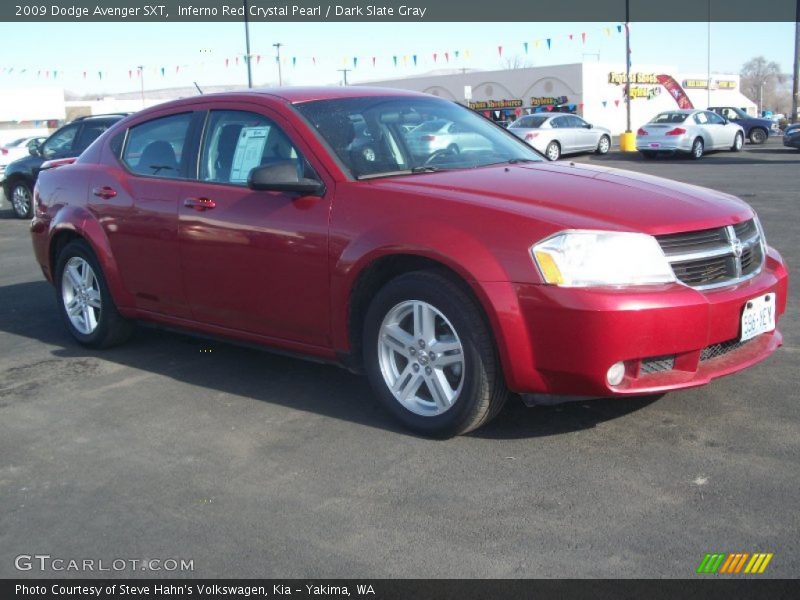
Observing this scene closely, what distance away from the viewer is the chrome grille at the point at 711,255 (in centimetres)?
395

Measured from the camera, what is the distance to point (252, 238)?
4.85 m

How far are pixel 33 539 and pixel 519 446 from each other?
6.87 feet

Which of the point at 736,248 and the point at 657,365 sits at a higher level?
the point at 736,248

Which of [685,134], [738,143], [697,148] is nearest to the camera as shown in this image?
[685,134]

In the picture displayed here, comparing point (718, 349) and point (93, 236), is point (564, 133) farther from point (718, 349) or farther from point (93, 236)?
point (718, 349)

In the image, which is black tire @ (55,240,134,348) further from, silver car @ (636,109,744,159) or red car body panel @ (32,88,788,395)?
silver car @ (636,109,744,159)

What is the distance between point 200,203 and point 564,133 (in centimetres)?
2552

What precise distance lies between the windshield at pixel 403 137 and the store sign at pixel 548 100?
46.0m

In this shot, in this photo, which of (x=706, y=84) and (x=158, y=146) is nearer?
(x=158, y=146)

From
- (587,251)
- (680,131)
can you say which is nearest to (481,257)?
(587,251)

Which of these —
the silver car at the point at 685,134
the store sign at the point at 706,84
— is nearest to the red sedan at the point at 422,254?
the silver car at the point at 685,134

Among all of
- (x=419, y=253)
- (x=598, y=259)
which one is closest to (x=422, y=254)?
(x=419, y=253)
